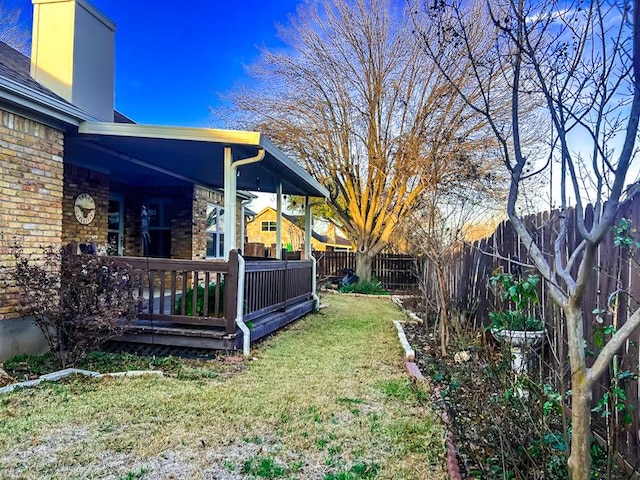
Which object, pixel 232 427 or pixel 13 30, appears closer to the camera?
pixel 232 427

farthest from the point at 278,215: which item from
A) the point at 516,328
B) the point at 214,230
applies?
the point at 516,328

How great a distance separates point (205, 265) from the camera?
19.4 feet

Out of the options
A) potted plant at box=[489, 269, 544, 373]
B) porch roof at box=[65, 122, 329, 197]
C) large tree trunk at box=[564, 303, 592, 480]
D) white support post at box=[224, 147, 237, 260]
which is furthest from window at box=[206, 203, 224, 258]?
large tree trunk at box=[564, 303, 592, 480]

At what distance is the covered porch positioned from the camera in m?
5.86

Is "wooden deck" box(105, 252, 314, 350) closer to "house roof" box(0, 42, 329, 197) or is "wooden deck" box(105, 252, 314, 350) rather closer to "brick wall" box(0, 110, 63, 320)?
"brick wall" box(0, 110, 63, 320)

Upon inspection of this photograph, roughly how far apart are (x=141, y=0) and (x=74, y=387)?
11458mm

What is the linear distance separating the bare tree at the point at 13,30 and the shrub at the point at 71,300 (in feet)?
57.6

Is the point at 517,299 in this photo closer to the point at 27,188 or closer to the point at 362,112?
the point at 27,188

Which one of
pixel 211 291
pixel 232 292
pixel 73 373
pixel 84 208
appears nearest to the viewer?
pixel 73 373

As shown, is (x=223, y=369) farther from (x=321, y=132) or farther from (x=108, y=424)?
(x=321, y=132)

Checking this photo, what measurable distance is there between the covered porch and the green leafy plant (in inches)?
131

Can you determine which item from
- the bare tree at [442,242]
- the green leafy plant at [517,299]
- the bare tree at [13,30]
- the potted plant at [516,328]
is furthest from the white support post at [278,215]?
the bare tree at [13,30]

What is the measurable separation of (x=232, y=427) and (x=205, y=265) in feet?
9.27

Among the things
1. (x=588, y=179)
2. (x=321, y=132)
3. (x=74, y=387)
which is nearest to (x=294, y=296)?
(x=74, y=387)
